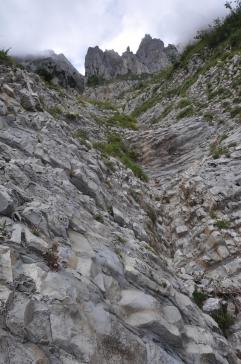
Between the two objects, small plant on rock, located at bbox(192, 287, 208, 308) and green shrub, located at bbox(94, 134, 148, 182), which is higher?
green shrub, located at bbox(94, 134, 148, 182)

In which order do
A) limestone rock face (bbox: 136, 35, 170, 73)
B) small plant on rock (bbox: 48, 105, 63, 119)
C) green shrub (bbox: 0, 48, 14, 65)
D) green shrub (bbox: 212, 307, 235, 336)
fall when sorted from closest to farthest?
green shrub (bbox: 212, 307, 235, 336) < green shrub (bbox: 0, 48, 14, 65) < small plant on rock (bbox: 48, 105, 63, 119) < limestone rock face (bbox: 136, 35, 170, 73)

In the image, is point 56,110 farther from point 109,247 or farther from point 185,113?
point 109,247

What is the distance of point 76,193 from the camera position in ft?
39.2

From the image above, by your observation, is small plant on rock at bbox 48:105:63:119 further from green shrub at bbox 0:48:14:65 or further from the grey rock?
the grey rock

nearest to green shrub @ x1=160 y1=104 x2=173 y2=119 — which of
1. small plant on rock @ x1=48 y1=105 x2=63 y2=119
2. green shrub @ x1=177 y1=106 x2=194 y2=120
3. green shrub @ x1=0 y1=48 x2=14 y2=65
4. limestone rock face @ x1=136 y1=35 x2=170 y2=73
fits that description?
green shrub @ x1=177 y1=106 x2=194 y2=120

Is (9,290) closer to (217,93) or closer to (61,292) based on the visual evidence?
(61,292)

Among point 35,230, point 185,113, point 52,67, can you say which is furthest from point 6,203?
point 52,67

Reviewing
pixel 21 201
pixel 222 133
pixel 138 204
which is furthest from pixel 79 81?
pixel 21 201

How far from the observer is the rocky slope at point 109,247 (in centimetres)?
643

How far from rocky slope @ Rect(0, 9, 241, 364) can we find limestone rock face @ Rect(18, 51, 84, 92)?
15697mm

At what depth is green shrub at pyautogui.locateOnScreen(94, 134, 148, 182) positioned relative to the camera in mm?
21156

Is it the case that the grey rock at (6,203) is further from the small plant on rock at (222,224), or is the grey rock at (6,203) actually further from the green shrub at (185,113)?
the green shrub at (185,113)

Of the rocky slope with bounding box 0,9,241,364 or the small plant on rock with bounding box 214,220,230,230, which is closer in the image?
the rocky slope with bounding box 0,9,241,364

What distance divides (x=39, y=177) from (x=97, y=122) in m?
17.8
